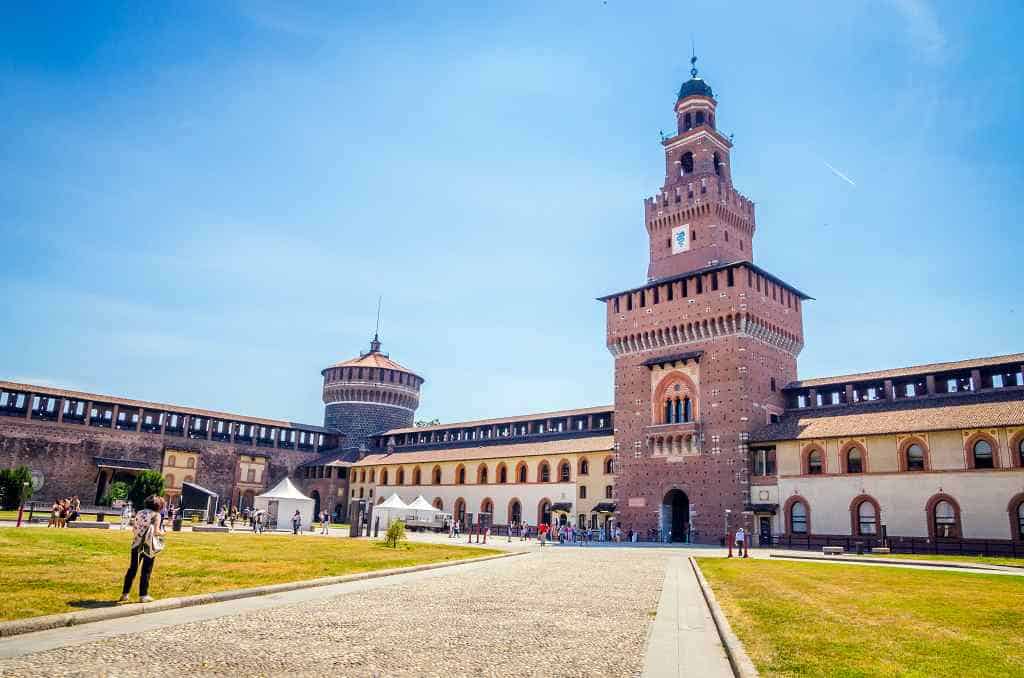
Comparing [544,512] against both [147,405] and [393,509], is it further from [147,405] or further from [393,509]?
[147,405]

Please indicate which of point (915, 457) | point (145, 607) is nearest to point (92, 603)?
point (145, 607)

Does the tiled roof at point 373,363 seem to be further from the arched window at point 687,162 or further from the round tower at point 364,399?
the arched window at point 687,162

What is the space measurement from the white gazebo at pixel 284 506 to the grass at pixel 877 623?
119 ft

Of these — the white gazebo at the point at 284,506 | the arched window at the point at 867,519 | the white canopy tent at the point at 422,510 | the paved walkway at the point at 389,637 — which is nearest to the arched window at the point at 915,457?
the arched window at the point at 867,519

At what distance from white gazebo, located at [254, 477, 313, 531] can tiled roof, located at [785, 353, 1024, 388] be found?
3464cm

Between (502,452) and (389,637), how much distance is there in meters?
51.8

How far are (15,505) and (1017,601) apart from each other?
55712mm

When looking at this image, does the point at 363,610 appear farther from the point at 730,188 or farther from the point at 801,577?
the point at 730,188

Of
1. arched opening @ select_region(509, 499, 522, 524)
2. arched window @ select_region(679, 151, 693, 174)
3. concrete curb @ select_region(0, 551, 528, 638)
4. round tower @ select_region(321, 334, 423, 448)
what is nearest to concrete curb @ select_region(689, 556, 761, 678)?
concrete curb @ select_region(0, 551, 528, 638)

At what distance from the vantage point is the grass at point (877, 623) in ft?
26.9

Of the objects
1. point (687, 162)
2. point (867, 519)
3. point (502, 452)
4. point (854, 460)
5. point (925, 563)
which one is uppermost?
point (687, 162)

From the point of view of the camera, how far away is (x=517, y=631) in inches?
401

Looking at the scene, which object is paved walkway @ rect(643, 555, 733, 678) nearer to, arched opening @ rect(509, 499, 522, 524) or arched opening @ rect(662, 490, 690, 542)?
arched opening @ rect(662, 490, 690, 542)

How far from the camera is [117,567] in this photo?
52.6 feet
